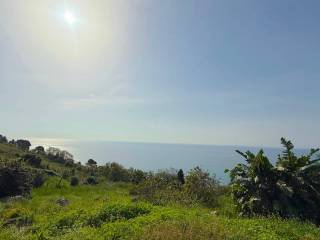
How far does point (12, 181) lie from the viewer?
29.5m

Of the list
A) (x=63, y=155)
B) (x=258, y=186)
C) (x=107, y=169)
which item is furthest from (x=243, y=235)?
(x=63, y=155)

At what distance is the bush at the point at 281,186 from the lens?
1805 cm

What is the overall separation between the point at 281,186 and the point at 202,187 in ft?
24.1

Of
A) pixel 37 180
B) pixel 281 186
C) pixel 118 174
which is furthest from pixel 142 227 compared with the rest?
pixel 118 174

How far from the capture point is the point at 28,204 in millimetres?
22672

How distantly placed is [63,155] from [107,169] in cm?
2188

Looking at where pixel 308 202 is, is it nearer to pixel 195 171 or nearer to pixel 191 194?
pixel 191 194

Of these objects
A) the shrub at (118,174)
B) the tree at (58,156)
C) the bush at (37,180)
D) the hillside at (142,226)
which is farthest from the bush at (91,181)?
the hillside at (142,226)

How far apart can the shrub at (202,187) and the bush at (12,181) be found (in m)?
12.6

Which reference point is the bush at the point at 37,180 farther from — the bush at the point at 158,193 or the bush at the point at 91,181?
the bush at the point at 158,193

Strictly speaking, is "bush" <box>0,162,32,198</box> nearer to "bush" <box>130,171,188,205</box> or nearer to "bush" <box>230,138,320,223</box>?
"bush" <box>130,171,188,205</box>

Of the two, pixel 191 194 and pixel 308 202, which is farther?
pixel 191 194

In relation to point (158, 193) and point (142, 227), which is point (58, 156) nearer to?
point (158, 193)

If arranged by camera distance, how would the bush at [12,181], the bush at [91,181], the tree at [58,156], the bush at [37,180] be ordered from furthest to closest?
the tree at [58,156] → the bush at [91,181] → the bush at [37,180] → the bush at [12,181]
